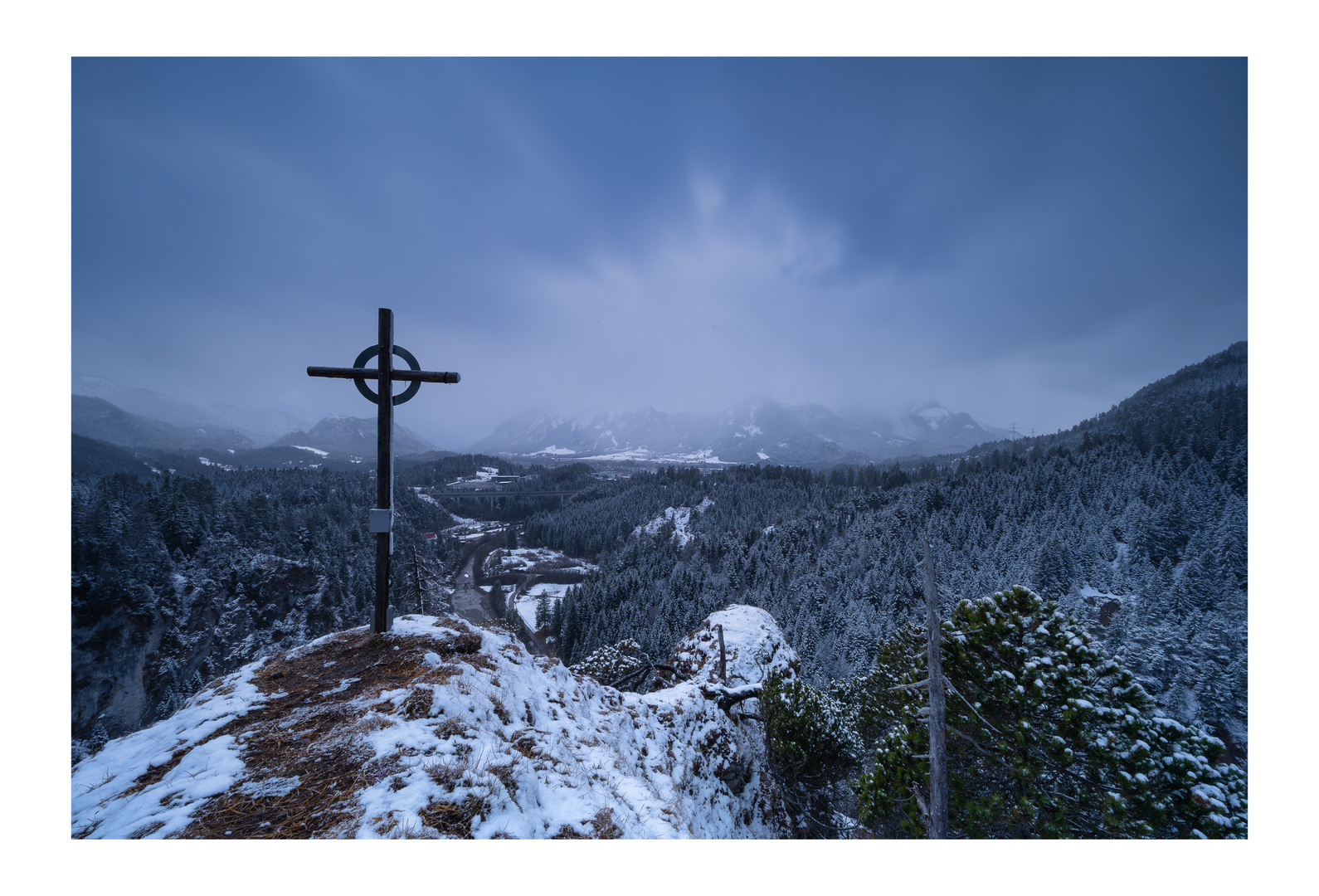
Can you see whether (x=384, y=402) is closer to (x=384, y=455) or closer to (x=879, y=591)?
(x=384, y=455)

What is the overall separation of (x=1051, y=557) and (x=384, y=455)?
228ft

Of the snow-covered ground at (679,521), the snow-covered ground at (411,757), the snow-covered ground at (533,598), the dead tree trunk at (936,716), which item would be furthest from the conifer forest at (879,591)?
the snow-covered ground at (679,521)

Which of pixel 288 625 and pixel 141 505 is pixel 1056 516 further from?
pixel 141 505

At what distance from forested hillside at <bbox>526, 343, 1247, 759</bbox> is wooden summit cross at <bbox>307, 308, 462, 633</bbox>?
111 ft

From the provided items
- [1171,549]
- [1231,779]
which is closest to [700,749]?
[1231,779]

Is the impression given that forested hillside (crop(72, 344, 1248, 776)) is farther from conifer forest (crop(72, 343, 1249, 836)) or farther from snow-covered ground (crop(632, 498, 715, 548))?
snow-covered ground (crop(632, 498, 715, 548))

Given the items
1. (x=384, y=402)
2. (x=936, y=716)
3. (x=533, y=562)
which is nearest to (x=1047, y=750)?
(x=936, y=716)

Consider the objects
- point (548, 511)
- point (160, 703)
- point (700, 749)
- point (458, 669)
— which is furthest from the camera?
point (548, 511)

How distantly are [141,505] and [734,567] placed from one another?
300 ft

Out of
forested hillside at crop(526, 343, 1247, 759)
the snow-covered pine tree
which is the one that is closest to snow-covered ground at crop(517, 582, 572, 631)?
forested hillside at crop(526, 343, 1247, 759)

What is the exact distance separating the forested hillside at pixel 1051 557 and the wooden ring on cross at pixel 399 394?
113ft

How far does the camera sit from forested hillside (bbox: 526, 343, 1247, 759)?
29203 mm

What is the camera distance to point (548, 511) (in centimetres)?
14038

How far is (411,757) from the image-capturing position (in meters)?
4.61
